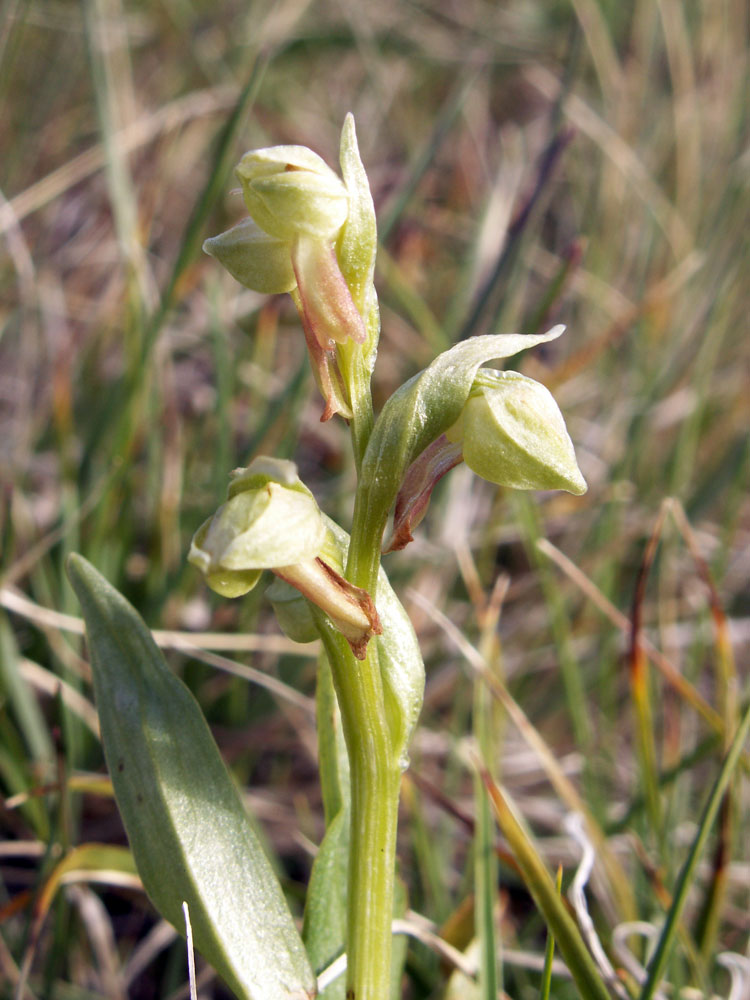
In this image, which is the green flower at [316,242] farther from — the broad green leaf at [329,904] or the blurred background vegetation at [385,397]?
the broad green leaf at [329,904]

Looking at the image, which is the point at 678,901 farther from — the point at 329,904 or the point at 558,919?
the point at 329,904

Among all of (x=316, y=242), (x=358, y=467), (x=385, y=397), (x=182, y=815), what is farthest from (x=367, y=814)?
(x=385, y=397)

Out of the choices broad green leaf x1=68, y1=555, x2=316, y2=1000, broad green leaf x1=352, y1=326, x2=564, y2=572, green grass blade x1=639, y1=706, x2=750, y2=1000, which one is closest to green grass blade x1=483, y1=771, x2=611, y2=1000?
green grass blade x1=639, y1=706, x2=750, y2=1000

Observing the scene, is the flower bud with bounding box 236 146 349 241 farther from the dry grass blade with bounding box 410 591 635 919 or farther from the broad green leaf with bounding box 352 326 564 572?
the dry grass blade with bounding box 410 591 635 919

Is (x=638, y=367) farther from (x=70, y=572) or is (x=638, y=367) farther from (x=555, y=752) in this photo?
(x=70, y=572)

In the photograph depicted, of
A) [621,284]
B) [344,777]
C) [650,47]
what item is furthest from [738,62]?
[344,777]
